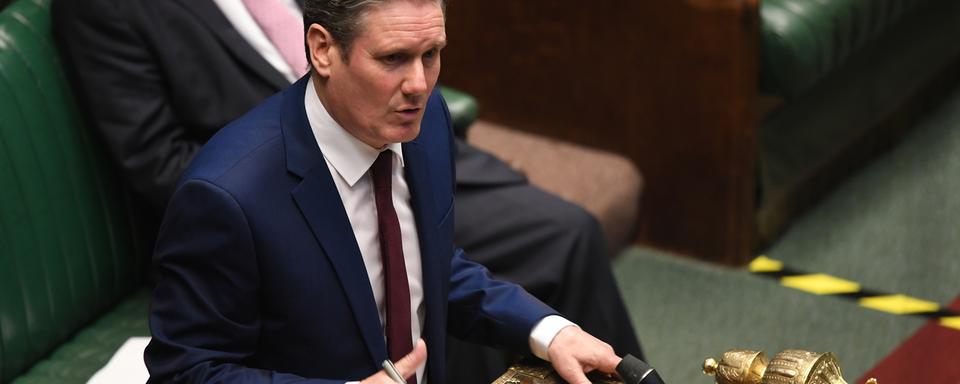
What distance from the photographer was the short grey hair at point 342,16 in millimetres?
1596

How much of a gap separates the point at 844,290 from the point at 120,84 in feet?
5.76

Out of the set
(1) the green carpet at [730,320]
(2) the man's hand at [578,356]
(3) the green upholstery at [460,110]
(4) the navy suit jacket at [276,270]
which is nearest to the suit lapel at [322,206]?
(4) the navy suit jacket at [276,270]

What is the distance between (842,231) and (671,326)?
622 millimetres

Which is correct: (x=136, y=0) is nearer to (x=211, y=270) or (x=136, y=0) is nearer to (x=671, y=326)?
(x=211, y=270)

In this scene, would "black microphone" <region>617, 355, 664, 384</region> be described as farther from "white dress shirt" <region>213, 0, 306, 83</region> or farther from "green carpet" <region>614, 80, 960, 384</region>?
"green carpet" <region>614, 80, 960, 384</region>

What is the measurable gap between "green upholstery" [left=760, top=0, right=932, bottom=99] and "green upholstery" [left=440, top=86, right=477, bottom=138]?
764 millimetres

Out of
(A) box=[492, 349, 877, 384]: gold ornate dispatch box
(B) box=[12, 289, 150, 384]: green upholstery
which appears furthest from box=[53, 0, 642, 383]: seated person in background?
(A) box=[492, 349, 877, 384]: gold ornate dispatch box

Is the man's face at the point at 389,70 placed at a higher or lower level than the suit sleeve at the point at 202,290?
higher

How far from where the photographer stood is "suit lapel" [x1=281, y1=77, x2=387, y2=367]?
1.71 m

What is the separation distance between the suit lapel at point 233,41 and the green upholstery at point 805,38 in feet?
3.92

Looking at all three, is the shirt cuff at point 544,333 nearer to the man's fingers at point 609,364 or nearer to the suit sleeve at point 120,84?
the man's fingers at point 609,364

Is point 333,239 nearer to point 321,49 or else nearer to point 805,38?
point 321,49

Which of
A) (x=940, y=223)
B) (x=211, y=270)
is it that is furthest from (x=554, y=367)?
(x=940, y=223)

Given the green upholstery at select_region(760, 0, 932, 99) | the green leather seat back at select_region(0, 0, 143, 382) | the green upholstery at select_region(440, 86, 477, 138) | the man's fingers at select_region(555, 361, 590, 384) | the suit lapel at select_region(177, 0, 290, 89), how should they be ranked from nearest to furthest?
1. the man's fingers at select_region(555, 361, 590, 384)
2. the green leather seat back at select_region(0, 0, 143, 382)
3. the suit lapel at select_region(177, 0, 290, 89)
4. the green upholstery at select_region(440, 86, 477, 138)
5. the green upholstery at select_region(760, 0, 932, 99)
